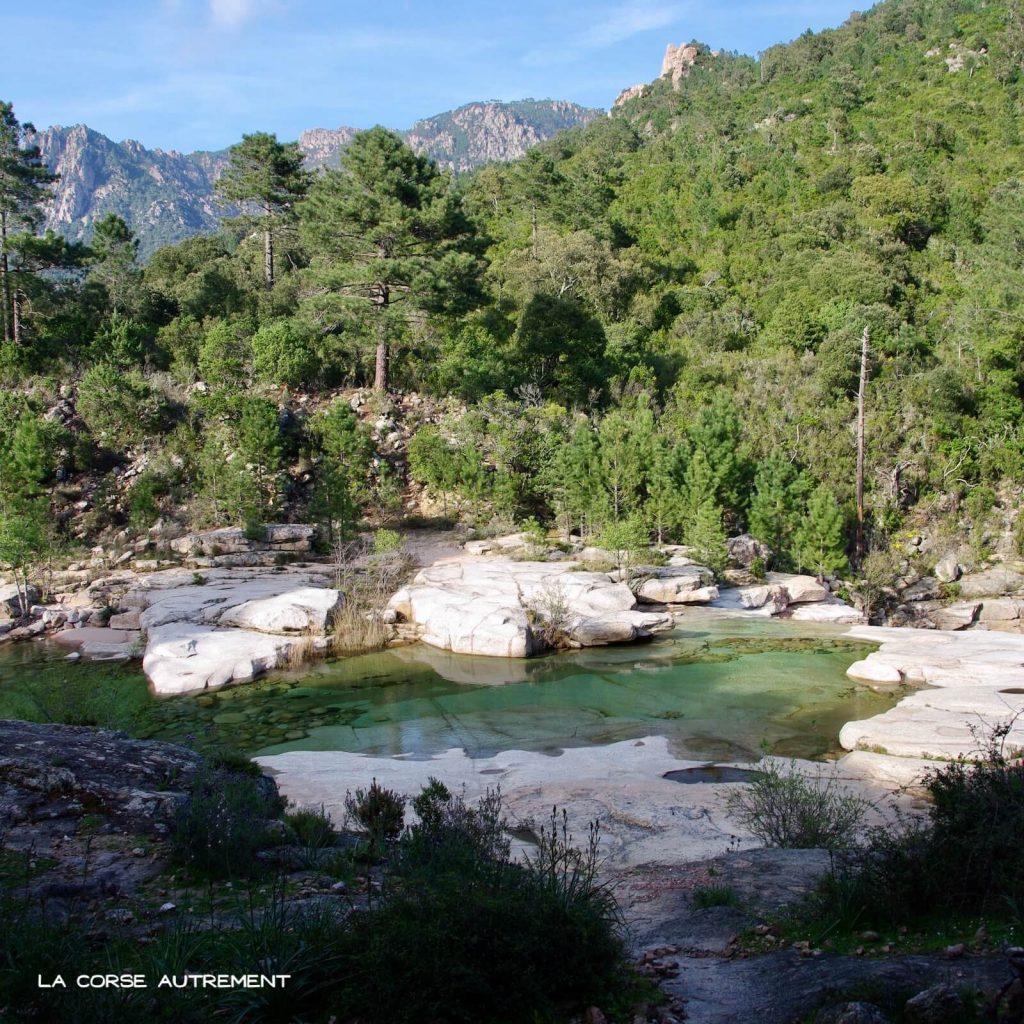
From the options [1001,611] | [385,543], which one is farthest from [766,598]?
[385,543]

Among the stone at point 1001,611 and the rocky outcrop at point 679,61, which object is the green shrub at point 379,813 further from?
the rocky outcrop at point 679,61

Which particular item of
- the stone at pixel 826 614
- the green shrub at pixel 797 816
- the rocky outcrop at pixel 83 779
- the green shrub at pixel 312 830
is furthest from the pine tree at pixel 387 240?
the green shrub at pixel 797 816

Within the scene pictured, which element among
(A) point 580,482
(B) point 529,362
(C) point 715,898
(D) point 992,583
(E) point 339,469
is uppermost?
(B) point 529,362

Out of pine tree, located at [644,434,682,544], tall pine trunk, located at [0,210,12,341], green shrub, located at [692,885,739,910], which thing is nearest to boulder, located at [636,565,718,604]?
pine tree, located at [644,434,682,544]

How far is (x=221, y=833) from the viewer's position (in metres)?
5.37

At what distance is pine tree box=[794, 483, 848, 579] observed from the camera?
2075cm

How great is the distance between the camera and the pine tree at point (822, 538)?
2075 centimetres

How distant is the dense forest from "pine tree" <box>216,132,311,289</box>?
0.65 feet

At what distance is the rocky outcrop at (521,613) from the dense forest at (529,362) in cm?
277

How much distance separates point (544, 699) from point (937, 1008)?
10.4 metres

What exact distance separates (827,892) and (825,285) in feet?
116

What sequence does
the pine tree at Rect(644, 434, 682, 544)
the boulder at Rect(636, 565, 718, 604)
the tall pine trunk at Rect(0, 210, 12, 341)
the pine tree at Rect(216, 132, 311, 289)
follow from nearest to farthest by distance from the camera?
the boulder at Rect(636, 565, 718, 604) < the pine tree at Rect(644, 434, 682, 544) < the tall pine trunk at Rect(0, 210, 12, 341) < the pine tree at Rect(216, 132, 311, 289)

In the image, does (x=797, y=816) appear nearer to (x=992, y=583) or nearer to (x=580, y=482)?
(x=580, y=482)

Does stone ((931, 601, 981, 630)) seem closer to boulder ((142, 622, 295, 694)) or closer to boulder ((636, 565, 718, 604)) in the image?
boulder ((636, 565, 718, 604))
